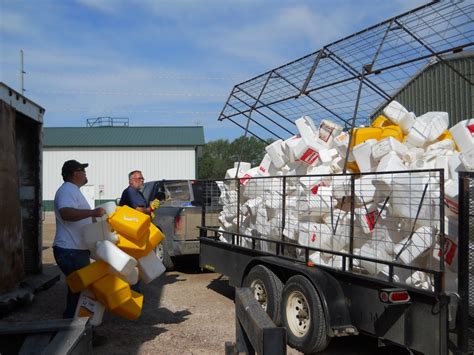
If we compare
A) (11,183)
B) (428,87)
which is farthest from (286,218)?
(428,87)

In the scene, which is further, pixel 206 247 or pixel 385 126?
pixel 206 247

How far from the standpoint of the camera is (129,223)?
522cm

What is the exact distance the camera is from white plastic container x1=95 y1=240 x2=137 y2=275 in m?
4.95

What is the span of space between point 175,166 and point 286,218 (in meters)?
34.9

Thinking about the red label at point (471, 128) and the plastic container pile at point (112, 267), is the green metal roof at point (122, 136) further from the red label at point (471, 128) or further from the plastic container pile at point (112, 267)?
the red label at point (471, 128)

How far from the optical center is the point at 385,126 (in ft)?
19.9

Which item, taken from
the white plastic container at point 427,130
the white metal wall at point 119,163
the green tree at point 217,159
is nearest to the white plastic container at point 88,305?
the white plastic container at point 427,130

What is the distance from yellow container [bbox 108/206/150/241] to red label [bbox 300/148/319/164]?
2045mm

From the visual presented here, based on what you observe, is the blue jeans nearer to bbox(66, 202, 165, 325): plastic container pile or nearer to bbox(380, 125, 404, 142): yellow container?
bbox(66, 202, 165, 325): plastic container pile

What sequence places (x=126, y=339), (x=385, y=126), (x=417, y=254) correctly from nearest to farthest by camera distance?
(x=417, y=254), (x=126, y=339), (x=385, y=126)

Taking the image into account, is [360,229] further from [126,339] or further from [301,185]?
[126,339]

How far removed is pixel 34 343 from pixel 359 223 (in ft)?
9.96

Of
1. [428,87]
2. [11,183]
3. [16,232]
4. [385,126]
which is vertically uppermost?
[428,87]

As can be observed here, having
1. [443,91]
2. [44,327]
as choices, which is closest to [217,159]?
[443,91]
